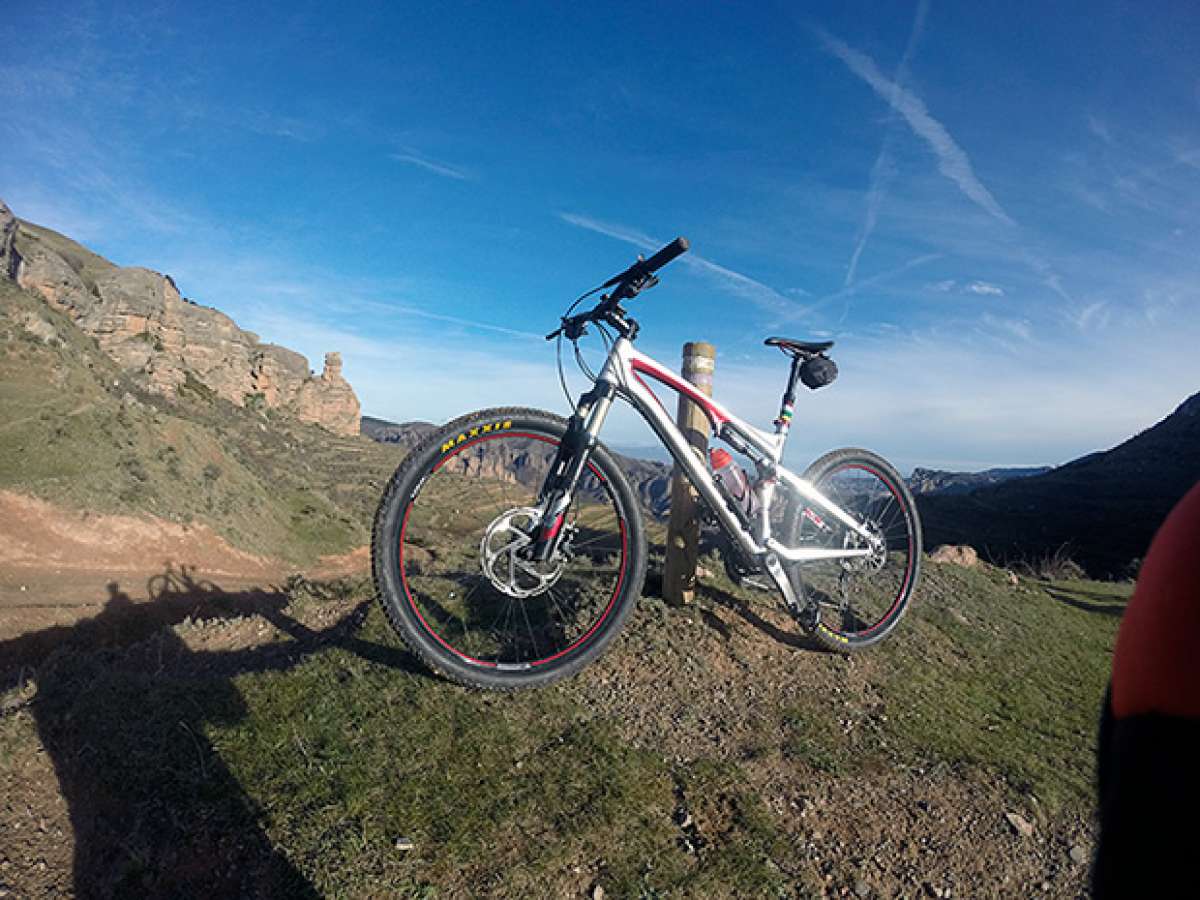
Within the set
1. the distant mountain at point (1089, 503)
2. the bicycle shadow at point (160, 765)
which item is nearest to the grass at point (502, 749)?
the bicycle shadow at point (160, 765)

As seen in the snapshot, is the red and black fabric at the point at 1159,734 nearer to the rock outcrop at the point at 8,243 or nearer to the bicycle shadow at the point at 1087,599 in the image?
the bicycle shadow at the point at 1087,599

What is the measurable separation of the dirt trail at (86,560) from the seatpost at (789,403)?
2091 centimetres

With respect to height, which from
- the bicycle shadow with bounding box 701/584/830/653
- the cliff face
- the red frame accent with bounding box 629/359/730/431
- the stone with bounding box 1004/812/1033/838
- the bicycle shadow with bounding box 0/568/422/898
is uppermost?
the cliff face

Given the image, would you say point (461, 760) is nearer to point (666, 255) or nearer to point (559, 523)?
point (559, 523)

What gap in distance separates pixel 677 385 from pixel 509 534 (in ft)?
5.50

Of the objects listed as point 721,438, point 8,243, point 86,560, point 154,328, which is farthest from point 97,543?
point 154,328

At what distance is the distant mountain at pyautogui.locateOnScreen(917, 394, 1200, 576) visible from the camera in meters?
49.4

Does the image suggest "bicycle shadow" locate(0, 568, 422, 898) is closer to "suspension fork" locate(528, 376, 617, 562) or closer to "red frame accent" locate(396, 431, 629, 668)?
"red frame accent" locate(396, 431, 629, 668)

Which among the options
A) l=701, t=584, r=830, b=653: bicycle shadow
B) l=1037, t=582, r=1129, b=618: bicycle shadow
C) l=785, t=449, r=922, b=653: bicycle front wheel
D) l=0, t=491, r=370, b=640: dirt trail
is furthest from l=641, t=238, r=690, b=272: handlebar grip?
l=0, t=491, r=370, b=640: dirt trail

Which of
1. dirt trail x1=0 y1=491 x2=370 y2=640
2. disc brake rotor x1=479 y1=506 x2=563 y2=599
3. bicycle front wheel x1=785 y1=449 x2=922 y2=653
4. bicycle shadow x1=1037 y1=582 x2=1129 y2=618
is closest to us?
disc brake rotor x1=479 y1=506 x2=563 y2=599

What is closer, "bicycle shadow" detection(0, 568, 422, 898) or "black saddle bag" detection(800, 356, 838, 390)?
"bicycle shadow" detection(0, 568, 422, 898)

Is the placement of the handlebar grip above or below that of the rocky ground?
above

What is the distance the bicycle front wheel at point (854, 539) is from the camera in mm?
5262

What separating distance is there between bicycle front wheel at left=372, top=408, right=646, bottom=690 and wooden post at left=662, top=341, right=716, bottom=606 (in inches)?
31.9
